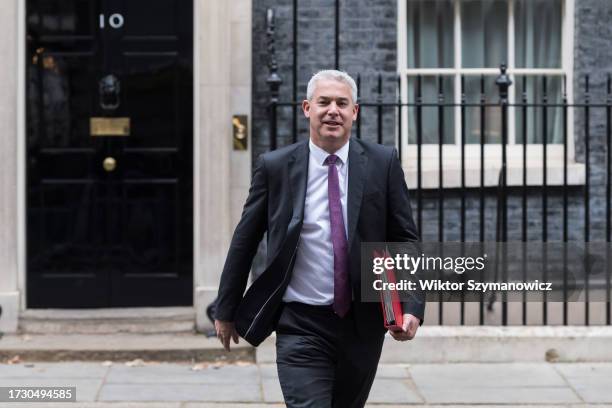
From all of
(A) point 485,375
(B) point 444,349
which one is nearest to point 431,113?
(B) point 444,349

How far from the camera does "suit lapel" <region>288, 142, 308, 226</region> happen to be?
4363 mm

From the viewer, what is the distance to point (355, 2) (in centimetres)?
871

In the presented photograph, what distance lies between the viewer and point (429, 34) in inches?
359

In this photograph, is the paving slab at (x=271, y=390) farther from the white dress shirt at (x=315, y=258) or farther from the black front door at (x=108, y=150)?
the white dress shirt at (x=315, y=258)

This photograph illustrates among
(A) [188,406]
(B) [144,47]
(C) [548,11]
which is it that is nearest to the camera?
(A) [188,406]

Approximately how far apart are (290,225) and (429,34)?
5.09m

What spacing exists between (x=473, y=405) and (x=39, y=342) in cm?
312

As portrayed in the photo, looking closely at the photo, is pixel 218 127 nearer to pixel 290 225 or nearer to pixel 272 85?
pixel 272 85

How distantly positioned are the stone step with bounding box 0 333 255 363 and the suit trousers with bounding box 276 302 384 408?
3355 mm

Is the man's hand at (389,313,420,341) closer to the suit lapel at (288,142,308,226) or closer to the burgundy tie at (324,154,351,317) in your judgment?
the burgundy tie at (324,154,351,317)

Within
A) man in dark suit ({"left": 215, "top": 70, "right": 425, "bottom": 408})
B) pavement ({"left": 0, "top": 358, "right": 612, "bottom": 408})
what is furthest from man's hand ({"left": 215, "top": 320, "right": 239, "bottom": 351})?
pavement ({"left": 0, "top": 358, "right": 612, "bottom": 408})

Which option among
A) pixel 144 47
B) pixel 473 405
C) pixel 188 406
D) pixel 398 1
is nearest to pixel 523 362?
pixel 473 405

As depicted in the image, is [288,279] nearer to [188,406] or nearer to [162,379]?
[188,406]

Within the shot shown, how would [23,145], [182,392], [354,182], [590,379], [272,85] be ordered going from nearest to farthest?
[354,182] → [182,392] → [590,379] → [272,85] → [23,145]
